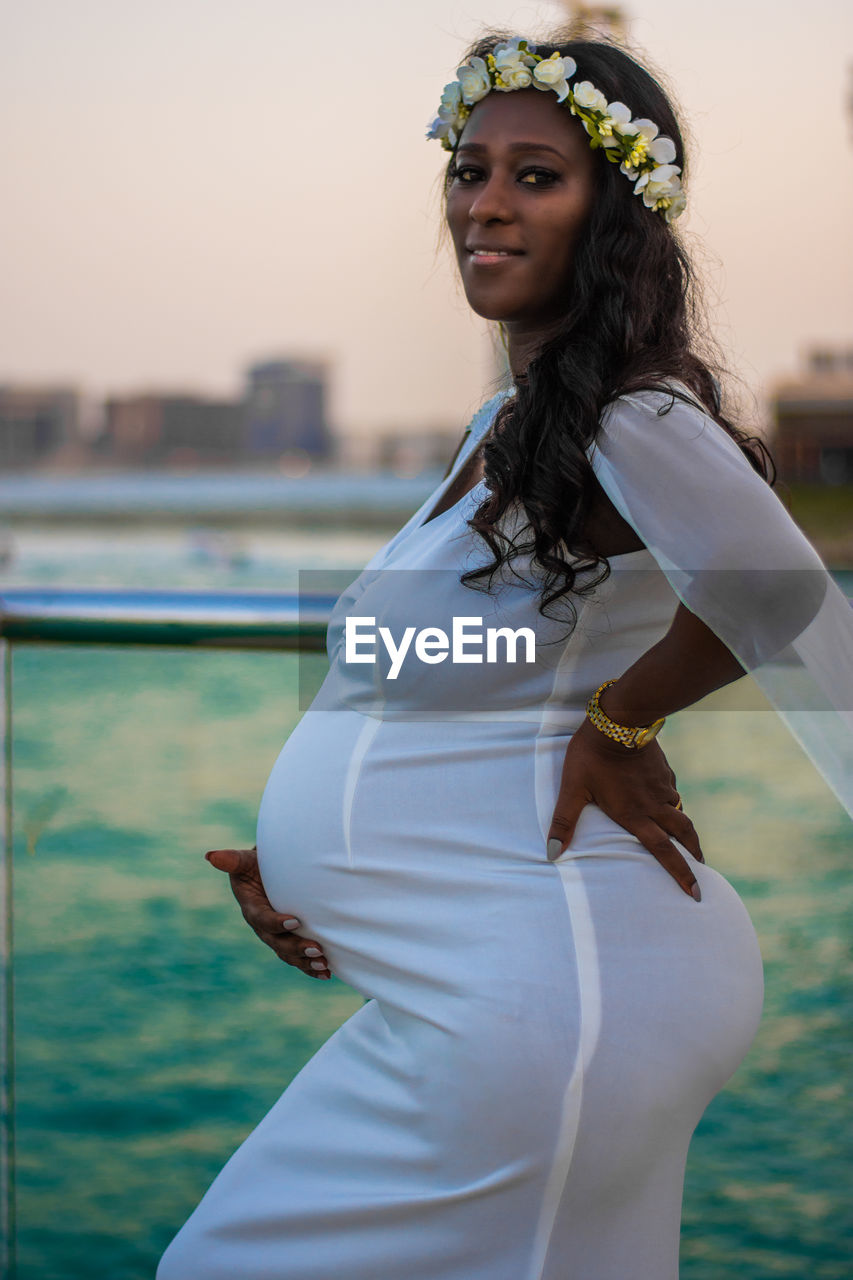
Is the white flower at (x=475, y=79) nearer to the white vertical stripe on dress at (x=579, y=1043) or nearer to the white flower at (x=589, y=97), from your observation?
the white flower at (x=589, y=97)

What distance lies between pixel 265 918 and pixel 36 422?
117 ft

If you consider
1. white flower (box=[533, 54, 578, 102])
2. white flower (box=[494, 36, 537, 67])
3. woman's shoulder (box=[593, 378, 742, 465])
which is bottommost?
woman's shoulder (box=[593, 378, 742, 465])

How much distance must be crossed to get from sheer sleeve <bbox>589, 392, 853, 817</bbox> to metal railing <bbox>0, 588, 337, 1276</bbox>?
741 mm

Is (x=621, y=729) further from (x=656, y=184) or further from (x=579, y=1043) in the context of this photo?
(x=656, y=184)

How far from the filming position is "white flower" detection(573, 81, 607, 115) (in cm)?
121

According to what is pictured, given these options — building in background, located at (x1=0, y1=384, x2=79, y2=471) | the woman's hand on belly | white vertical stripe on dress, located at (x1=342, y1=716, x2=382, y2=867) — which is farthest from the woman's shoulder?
building in background, located at (x1=0, y1=384, x2=79, y2=471)

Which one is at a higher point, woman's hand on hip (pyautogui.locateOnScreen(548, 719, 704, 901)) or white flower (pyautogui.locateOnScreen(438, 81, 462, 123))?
white flower (pyautogui.locateOnScreen(438, 81, 462, 123))

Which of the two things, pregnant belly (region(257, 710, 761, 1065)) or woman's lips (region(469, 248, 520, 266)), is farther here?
woman's lips (region(469, 248, 520, 266))

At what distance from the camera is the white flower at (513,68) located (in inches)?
49.9

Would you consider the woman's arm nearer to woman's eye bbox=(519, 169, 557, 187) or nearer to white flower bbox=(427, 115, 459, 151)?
woman's eye bbox=(519, 169, 557, 187)

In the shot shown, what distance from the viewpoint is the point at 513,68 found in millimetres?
1269

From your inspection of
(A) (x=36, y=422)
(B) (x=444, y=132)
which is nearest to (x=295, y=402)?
(A) (x=36, y=422)

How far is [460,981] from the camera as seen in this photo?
112 cm

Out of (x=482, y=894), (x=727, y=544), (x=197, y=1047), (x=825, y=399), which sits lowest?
(x=825, y=399)
